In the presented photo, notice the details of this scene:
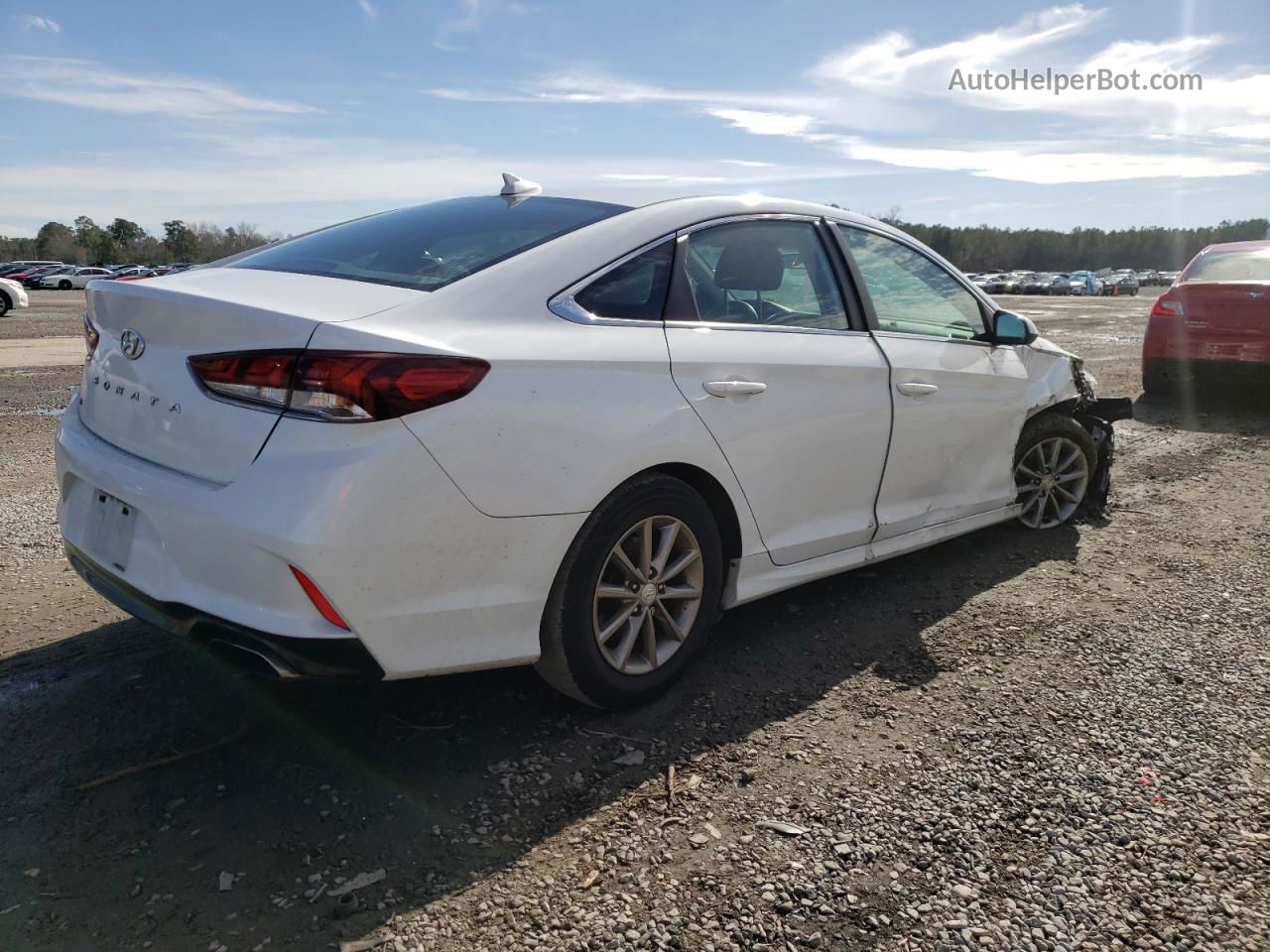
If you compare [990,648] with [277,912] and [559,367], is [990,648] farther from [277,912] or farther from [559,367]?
[277,912]

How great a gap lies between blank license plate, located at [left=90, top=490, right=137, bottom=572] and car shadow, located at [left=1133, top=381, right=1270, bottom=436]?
8.19 metres

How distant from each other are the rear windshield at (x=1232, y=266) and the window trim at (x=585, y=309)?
8102 millimetres

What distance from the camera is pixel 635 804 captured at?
2631mm

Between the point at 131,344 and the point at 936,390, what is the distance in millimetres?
2942

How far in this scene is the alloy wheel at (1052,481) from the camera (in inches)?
198

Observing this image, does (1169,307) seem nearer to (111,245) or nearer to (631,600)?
(631,600)

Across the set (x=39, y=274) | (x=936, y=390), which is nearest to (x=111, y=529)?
(x=936, y=390)

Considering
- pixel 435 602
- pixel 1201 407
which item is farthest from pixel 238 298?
pixel 1201 407

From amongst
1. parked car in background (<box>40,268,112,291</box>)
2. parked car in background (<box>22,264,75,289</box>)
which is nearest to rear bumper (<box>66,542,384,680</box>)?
parked car in background (<box>22,264,75,289</box>)

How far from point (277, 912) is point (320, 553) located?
2.64 ft

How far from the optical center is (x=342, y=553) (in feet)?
7.60

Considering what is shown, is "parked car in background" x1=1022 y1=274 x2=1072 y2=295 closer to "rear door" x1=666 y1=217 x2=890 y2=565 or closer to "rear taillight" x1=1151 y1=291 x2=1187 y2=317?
"rear taillight" x1=1151 y1=291 x2=1187 y2=317

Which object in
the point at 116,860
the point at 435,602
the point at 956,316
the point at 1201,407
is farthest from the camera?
the point at 1201,407

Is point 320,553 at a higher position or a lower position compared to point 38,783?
higher
